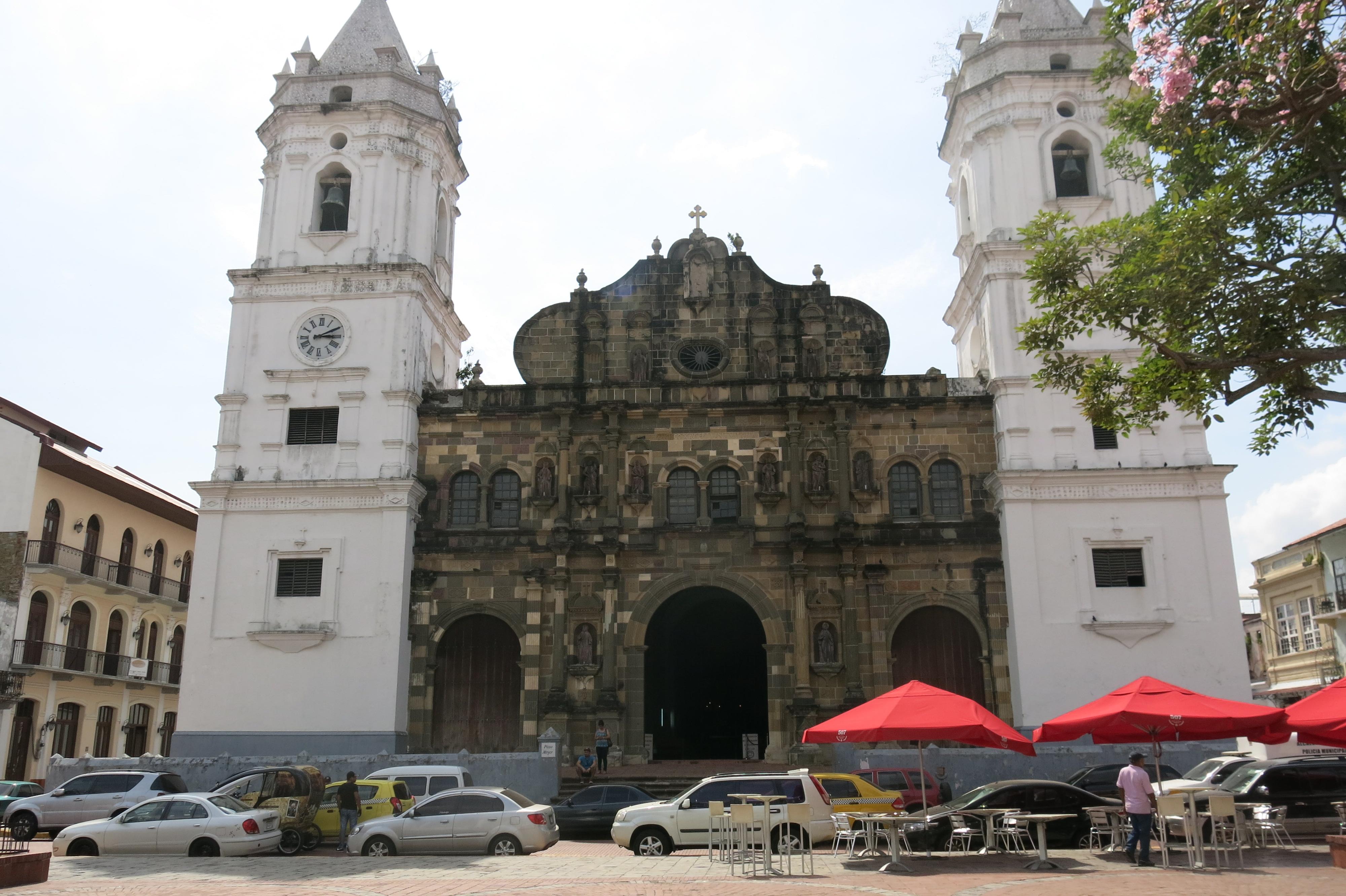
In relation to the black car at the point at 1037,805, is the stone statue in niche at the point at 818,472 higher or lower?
higher

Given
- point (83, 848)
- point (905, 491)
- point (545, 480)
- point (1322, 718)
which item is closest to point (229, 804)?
point (83, 848)

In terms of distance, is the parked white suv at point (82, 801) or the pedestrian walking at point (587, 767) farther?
the pedestrian walking at point (587, 767)

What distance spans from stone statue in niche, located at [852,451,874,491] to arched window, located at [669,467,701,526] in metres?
4.04

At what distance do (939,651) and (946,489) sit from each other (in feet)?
13.5

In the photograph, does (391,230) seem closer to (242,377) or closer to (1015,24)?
(242,377)

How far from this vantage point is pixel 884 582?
28.3 metres

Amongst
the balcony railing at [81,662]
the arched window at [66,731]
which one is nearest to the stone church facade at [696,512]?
the balcony railing at [81,662]

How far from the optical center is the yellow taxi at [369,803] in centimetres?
1997

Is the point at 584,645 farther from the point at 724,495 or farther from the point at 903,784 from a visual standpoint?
the point at 903,784

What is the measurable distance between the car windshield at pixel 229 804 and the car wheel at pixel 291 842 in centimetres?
85

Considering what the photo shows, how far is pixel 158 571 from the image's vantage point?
40312 millimetres

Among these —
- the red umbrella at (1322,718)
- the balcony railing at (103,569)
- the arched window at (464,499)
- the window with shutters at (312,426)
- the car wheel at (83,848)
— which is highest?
the window with shutters at (312,426)

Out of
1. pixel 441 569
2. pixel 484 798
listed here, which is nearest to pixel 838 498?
pixel 441 569

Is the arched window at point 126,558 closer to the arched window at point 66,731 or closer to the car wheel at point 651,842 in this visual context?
the arched window at point 66,731
